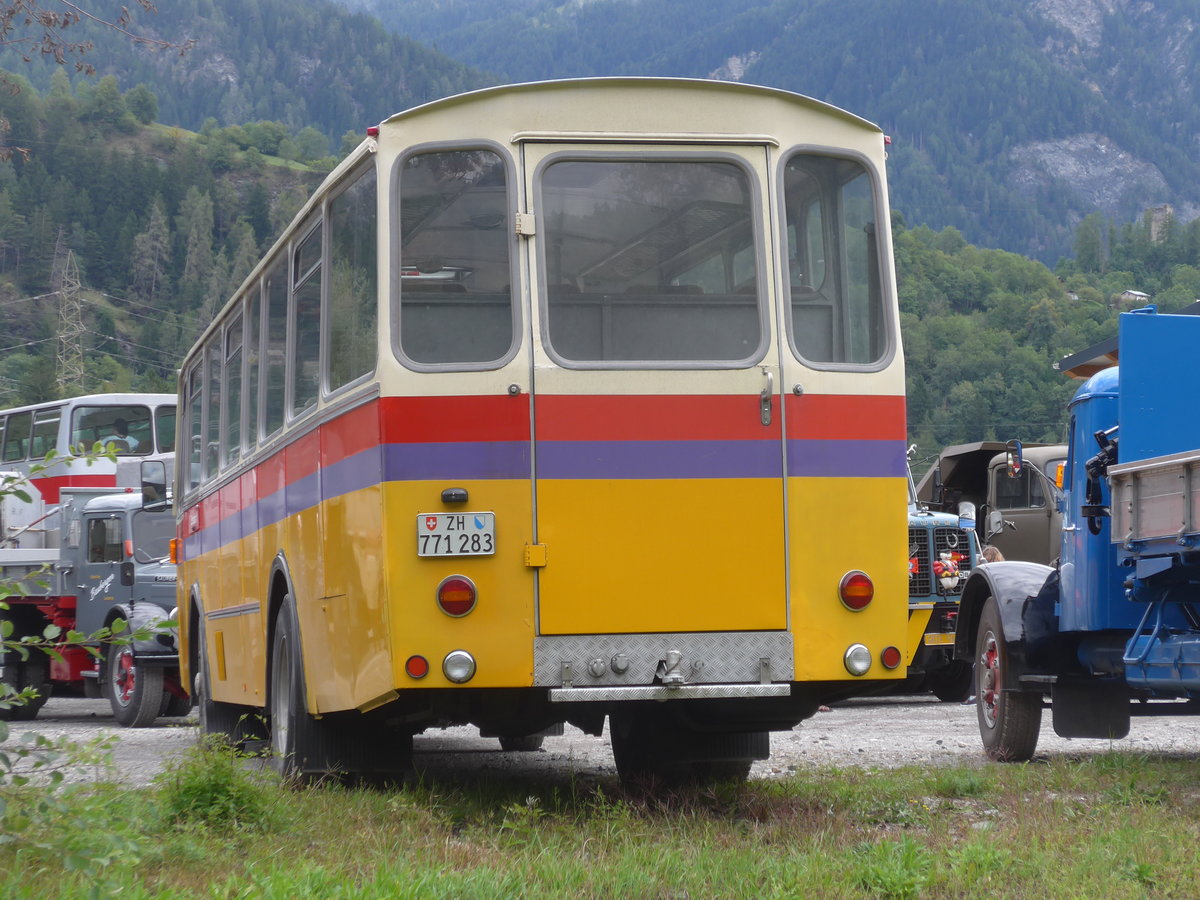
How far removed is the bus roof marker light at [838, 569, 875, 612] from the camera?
7.47 metres

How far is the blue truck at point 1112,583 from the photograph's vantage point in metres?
8.50

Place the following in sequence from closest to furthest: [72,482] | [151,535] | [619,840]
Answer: [619,840] < [151,535] < [72,482]

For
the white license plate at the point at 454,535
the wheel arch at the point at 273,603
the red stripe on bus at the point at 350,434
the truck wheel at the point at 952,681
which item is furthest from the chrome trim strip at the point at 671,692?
the truck wheel at the point at 952,681

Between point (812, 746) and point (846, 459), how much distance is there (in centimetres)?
540

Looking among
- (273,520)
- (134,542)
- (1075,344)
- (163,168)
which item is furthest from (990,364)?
(163,168)

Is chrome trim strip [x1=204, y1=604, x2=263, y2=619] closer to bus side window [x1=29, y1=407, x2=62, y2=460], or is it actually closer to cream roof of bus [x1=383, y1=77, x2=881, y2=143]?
cream roof of bus [x1=383, y1=77, x2=881, y2=143]

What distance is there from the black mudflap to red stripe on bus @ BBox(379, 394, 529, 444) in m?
4.61

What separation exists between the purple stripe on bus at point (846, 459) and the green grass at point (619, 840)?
152 centimetres

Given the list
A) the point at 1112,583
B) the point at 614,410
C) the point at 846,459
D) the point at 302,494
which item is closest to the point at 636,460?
the point at 614,410

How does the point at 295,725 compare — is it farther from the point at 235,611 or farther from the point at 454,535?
the point at 235,611

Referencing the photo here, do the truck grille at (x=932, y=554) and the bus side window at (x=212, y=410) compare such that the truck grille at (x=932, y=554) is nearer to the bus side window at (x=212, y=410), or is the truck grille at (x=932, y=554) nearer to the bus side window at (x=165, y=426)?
the bus side window at (x=212, y=410)

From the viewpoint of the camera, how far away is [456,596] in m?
7.20

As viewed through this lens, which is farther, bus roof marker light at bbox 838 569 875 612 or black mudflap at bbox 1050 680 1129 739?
black mudflap at bbox 1050 680 1129 739

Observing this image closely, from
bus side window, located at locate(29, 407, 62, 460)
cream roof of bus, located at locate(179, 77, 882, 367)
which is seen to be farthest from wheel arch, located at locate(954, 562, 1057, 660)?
bus side window, located at locate(29, 407, 62, 460)
